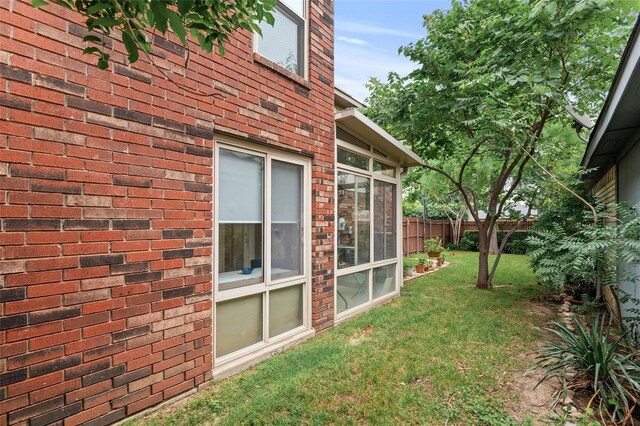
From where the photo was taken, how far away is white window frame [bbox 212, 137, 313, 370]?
3.39 meters

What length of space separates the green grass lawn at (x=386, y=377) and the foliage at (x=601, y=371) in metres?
0.51

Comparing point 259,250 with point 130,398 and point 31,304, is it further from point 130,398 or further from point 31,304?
point 31,304

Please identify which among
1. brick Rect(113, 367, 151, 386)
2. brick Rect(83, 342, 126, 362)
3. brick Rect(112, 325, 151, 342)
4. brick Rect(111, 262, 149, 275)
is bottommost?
brick Rect(113, 367, 151, 386)

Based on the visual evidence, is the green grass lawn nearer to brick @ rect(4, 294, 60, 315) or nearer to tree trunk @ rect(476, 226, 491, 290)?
brick @ rect(4, 294, 60, 315)

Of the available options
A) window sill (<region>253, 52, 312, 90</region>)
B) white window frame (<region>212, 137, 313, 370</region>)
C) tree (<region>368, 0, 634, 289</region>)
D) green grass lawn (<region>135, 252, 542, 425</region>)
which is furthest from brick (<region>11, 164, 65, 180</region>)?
tree (<region>368, 0, 634, 289</region>)

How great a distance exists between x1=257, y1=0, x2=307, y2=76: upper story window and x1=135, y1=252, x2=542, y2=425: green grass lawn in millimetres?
3756

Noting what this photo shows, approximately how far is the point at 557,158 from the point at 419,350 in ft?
18.9

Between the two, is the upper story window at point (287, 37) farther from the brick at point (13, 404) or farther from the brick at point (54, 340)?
the brick at point (13, 404)

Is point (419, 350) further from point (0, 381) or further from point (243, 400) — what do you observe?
point (0, 381)

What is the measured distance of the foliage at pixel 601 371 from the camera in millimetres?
2672

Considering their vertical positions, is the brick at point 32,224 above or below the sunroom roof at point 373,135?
below

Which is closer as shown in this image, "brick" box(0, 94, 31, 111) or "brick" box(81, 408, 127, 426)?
"brick" box(0, 94, 31, 111)

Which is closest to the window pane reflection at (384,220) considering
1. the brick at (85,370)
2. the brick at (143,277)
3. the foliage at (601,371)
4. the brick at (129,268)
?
the foliage at (601,371)

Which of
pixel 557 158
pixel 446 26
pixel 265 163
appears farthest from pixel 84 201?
pixel 557 158
